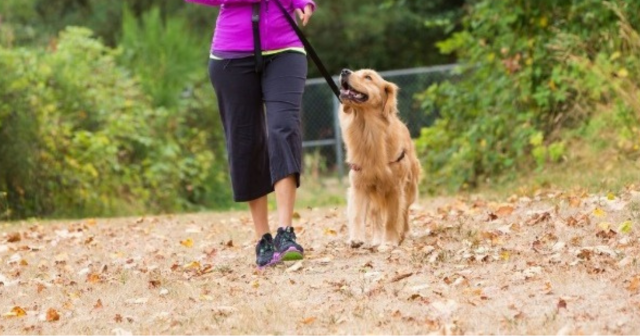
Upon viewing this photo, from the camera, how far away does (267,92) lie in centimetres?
640

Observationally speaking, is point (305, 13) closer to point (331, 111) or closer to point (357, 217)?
point (357, 217)

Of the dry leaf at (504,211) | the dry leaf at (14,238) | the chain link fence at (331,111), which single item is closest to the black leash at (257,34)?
the dry leaf at (504,211)

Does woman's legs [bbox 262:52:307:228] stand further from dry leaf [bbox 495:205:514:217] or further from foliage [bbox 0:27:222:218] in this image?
foliage [bbox 0:27:222:218]

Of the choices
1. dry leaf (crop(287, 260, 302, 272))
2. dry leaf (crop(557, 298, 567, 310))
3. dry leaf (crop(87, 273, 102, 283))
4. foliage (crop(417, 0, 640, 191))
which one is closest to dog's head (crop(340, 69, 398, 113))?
dry leaf (crop(287, 260, 302, 272))

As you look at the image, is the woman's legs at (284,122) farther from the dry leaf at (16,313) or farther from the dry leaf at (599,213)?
the dry leaf at (599,213)

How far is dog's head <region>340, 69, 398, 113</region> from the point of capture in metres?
6.98

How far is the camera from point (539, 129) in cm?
1214

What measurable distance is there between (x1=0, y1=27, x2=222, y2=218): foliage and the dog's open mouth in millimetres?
6107

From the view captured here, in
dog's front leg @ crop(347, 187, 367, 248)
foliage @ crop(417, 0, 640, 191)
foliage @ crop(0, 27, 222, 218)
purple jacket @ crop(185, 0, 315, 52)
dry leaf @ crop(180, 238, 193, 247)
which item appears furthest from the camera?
foliage @ crop(0, 27, 222, 218)

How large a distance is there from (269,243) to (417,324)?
192 centimetres

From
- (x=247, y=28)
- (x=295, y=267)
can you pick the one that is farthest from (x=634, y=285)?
(x=247, y=28)

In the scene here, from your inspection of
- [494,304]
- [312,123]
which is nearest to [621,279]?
[494,304]

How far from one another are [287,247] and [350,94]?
111 centimetres

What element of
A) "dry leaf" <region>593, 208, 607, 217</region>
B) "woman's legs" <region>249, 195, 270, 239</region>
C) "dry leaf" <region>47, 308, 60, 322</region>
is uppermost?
"woman's legs" <region>249, 195, 270, 239</region>
